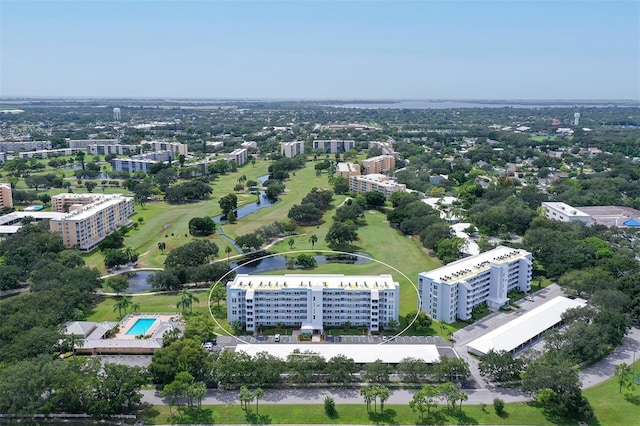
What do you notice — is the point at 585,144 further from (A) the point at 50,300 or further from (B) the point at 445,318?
(A) the point at 50,300

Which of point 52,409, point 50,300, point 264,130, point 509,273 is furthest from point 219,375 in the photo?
point 264,130

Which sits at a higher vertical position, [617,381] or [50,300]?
[50,300]

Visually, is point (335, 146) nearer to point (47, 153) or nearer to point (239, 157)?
point (239, 157)

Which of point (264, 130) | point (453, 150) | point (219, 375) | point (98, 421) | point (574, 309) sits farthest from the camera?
point (264, 130)

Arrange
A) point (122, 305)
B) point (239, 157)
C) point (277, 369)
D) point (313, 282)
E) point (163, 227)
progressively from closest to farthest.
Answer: point (277, 369), point (313, 282), point (122, 305), point (163, 227), point (239, 157)

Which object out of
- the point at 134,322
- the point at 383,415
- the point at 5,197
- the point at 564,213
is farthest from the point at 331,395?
the point at 5,197

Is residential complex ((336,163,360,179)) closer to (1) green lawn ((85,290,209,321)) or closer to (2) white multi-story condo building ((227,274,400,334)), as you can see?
(1) green lawn ((85,290,209,321))

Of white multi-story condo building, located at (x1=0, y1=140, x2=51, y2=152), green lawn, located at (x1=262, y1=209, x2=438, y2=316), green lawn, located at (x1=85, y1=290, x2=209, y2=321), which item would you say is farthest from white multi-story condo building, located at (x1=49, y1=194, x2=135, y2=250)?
white multi-story condo building, located at (x1=0, y1=140, x2=51, y2=152)

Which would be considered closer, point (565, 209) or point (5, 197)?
point (565, 209)
